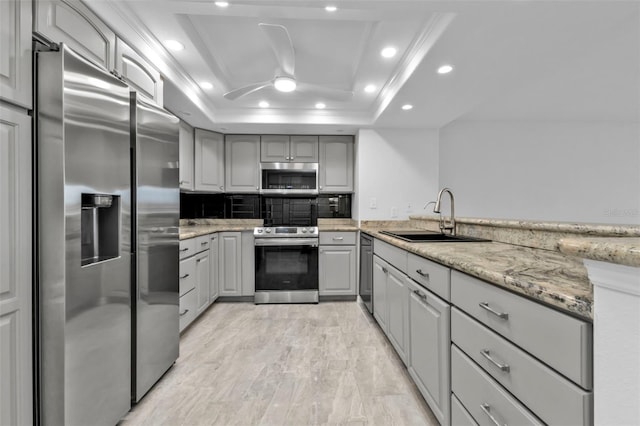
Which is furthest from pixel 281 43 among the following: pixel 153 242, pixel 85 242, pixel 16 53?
pixel 85 242

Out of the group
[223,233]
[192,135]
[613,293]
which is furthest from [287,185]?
[613,293]

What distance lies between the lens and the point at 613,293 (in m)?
0.55

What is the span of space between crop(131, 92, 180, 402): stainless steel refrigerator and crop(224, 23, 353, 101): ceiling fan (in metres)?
0.76

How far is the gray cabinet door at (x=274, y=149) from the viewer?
3.84 metres

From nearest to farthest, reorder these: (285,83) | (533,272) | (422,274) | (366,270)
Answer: (533,272) → (422,274) → (285,83) → (366,270)

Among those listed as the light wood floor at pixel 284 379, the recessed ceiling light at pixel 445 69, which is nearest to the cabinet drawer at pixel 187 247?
the light wood floor at pixel 284 379

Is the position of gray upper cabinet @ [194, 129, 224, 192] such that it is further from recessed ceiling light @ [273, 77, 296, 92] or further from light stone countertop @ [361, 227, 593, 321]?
light stone countertop @ [361, 227, 593, 321]

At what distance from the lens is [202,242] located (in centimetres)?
290

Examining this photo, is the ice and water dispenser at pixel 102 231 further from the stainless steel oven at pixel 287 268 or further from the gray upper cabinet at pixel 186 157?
the stainless steel oven at pixel 287 268

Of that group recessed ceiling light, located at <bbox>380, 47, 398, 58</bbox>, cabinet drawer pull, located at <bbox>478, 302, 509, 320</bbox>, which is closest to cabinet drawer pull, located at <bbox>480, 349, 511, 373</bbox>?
cabinet drawer pull, located at <bbox>478, 302, 509, 320</bbox>

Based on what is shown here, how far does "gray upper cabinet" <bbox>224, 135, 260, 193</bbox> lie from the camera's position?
3.85 m

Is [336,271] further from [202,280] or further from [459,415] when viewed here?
[459,415]

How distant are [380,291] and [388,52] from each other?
1.95m

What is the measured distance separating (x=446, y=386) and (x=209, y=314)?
251 centimetres
